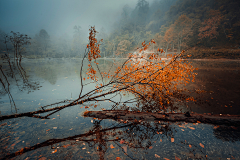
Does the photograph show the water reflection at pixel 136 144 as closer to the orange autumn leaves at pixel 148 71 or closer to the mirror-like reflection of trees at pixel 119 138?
the mirror-like reflection of trees at pixel 119 138

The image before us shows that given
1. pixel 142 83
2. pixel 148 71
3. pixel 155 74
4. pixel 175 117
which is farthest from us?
pixel 155 74

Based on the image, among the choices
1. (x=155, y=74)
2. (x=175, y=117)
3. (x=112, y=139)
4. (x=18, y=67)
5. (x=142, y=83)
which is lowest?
(x=112, y=139)

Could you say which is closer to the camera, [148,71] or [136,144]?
[136,144]

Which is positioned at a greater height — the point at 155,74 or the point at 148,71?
the point at 148,71

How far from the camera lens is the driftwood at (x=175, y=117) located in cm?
405

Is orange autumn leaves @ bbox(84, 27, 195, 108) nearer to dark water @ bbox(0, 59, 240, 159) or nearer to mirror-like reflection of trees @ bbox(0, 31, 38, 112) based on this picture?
dark water @ bbox(0, 59, 240, 159)

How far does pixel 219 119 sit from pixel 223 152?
1518 mm

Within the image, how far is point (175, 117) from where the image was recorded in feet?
14.0

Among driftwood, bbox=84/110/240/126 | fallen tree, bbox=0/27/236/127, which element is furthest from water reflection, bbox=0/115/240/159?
fallen tree, bbox=0/27/236/127

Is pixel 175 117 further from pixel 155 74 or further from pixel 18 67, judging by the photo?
pixel 18 67

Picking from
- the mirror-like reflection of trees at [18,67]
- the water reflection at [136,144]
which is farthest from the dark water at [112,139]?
the mirror-like reflection of trees at [18,67]

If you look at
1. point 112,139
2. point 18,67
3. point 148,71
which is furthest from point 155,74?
point 18,67

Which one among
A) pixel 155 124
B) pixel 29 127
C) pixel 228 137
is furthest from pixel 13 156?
pixel 228 137

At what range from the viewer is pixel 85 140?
11.5ft
